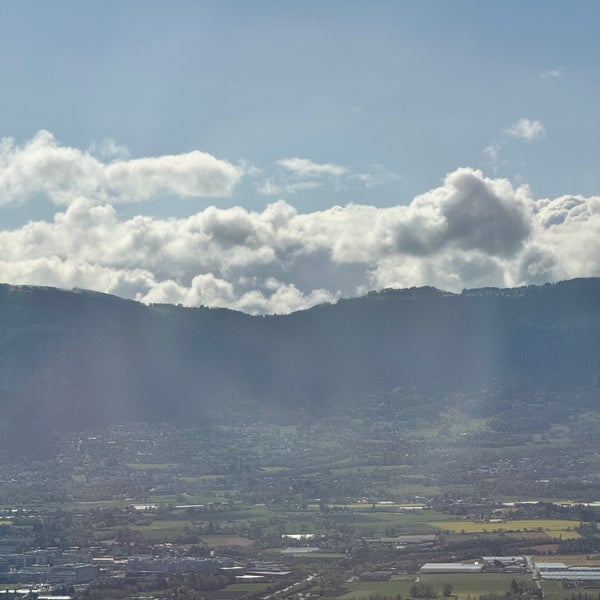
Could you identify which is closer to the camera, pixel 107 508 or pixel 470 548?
pixel 470 548

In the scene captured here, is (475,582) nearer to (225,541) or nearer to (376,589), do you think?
(376,589)

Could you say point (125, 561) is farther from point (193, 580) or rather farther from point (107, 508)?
point (107, 508)

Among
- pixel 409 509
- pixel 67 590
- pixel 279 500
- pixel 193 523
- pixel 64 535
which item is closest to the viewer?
pixel 67 590

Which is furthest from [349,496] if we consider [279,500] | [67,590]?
[67,590]

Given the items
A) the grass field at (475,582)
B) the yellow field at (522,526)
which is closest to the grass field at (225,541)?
the yellow field at (522,526)

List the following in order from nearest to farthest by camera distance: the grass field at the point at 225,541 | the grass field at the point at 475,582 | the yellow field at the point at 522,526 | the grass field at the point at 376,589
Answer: the grass field at the point at 376,589 < the grass field at the point at 475,582 < the grass field at the point at 225,541 < the yellow field at the point at 522,526

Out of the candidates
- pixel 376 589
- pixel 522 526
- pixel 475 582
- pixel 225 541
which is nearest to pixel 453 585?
pixel 475 582

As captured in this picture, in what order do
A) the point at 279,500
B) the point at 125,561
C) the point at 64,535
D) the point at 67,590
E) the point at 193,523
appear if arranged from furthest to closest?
1. the point at 279,500
2. the point at 193,523
3. the point at 64,535
4. the point at 125,561
5. the point at 67,590

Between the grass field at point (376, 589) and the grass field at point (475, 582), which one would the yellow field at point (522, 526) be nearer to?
the grass field at point (475, 582)
